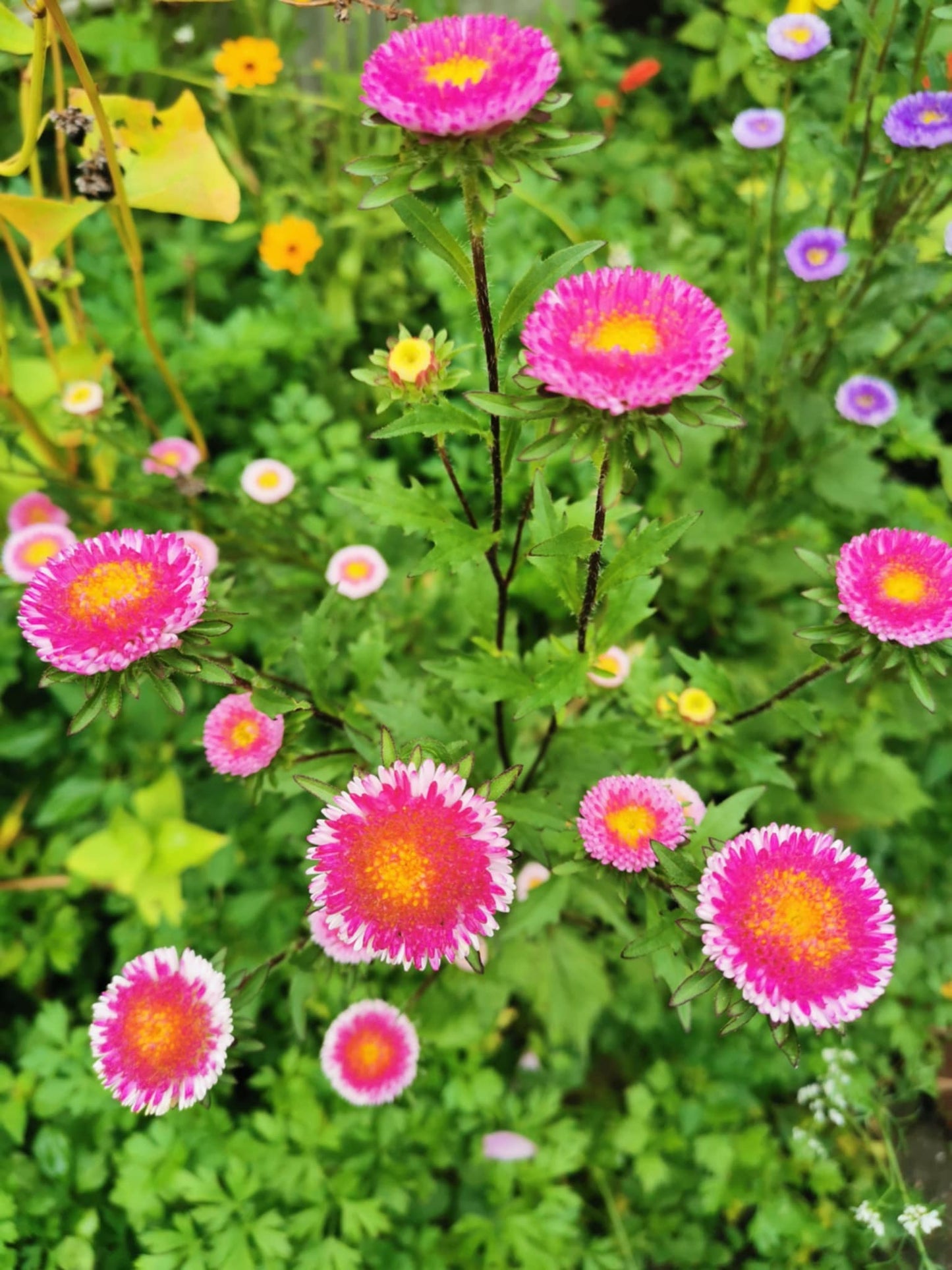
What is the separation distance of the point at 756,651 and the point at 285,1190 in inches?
63.6

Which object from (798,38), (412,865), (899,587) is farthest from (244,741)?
(798,38)

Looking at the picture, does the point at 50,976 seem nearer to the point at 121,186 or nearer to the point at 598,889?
the point at 598,889

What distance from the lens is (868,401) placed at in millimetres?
1950

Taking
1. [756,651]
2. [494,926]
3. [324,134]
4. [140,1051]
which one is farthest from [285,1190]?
[324,134]

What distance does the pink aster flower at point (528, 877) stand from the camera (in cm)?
177

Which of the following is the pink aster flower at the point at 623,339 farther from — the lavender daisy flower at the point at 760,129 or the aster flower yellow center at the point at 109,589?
the lavender daisy flower at the point at 760,129

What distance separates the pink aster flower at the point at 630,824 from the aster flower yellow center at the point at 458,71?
82 centimetres

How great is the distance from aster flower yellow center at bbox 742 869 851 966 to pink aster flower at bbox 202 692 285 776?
0.68 metres

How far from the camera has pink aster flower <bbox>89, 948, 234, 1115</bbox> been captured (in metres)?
1.05

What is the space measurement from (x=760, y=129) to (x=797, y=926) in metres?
1.77

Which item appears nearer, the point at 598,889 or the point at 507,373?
the point at 507,373

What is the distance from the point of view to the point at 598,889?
1.38m

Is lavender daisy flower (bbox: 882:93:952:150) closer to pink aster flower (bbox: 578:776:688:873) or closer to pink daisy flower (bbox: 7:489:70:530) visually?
pink aster flower (bbox: 578:776:688:873)

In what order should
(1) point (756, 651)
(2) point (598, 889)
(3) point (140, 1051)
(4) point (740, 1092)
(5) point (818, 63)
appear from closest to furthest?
(3) point (140, 1051) → (2) point (598, 889) → (5) point (818, 63) → (4) point (740, 1092) → (1) point (756, 651)
